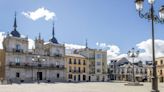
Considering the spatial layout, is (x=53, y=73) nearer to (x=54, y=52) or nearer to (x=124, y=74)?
(x=54, y=52)

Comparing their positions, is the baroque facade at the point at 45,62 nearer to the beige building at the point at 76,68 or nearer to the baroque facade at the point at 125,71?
the beige building at the point at 76,68

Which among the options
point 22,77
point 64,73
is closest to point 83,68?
point 64,73

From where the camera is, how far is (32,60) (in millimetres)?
71062

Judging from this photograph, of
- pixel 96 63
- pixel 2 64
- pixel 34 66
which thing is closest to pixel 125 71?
pixel 96 63

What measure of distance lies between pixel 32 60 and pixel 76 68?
15882mm

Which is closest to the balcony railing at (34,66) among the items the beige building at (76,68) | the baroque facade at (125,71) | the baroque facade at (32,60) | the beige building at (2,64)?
the baroque facade at (32,60)

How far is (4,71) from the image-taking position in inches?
2621

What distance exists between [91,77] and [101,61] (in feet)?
19.9

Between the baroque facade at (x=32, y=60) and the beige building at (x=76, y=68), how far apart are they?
3.89 m

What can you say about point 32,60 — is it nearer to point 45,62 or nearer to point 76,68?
point 45,62

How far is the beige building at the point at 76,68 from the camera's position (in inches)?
3207

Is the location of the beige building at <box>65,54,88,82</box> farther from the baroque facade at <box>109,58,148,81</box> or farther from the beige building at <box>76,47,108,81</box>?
the baroque facade at <box>109,58,148,81</box>

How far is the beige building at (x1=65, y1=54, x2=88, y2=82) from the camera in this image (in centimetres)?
8145

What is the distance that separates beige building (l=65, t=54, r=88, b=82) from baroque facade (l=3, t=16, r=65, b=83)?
12.8 ft
